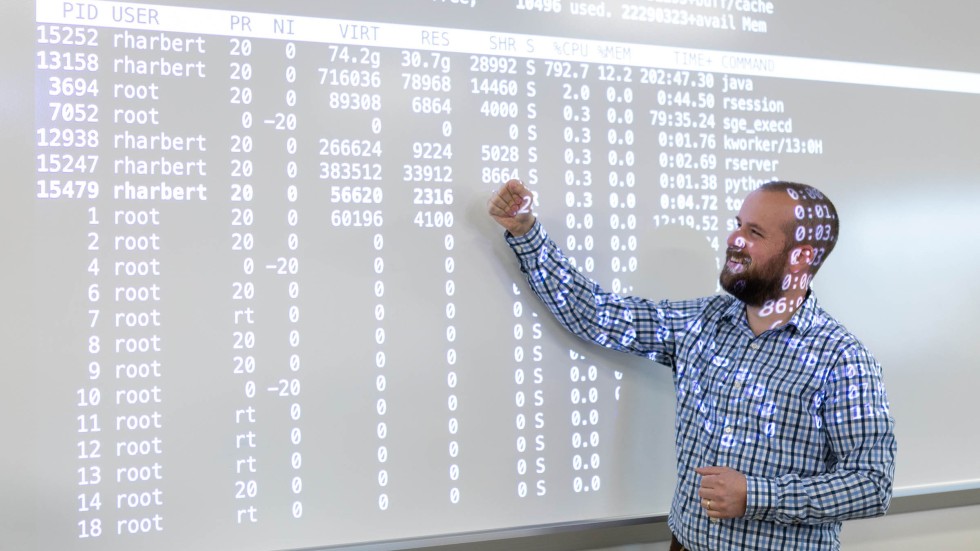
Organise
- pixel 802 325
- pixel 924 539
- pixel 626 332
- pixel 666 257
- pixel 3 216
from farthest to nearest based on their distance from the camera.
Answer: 1. pixel 924 539
2. pixel 666 257
3. pixel 626 332
4. pixel 802 325
5. pixel 3 216

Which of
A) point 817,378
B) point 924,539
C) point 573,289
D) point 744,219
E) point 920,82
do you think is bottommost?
point 924,539

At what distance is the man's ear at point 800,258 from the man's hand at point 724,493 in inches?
14.0

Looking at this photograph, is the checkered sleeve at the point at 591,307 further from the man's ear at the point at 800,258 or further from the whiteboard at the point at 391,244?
the man's ear at the point at 800,258

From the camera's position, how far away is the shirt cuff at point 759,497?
112 centimetres

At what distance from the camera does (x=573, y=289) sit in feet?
4.30

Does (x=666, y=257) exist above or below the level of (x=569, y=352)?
above

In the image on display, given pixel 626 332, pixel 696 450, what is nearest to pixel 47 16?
pixel 626 332

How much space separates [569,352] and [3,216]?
0.93 m

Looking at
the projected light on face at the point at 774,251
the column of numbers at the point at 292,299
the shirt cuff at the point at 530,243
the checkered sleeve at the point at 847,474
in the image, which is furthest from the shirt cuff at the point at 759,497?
the column of numbers at the point at 292,299

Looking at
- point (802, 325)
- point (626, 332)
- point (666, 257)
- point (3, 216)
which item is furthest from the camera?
point (666, 257)

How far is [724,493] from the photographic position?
1.13 meters

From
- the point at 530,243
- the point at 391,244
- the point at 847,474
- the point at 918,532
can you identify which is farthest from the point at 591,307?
the point at 918,532

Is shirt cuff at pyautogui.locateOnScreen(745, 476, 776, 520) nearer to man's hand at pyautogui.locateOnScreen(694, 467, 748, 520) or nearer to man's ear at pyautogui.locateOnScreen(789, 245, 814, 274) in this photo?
man's hand at pyautogui.locateOnScreen(694, 467, 748, 520)

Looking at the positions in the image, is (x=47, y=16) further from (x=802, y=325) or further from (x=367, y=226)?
(x=802, y=325)
